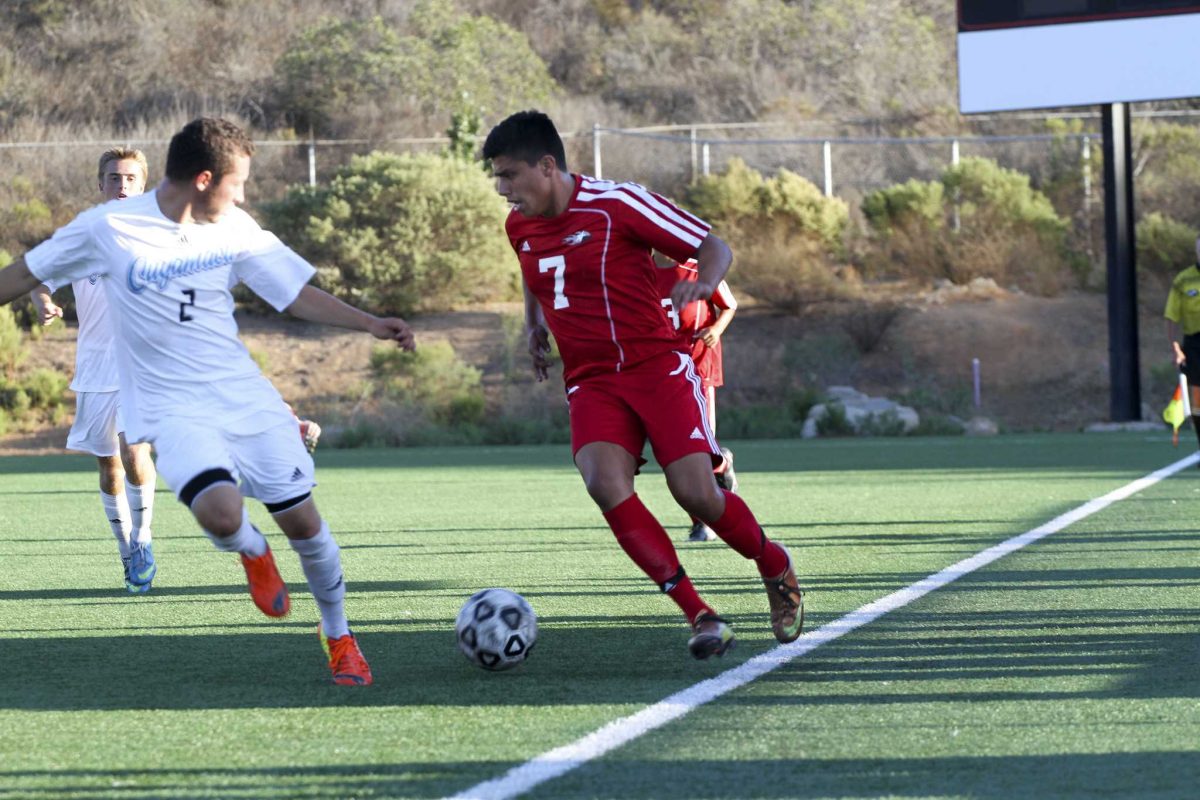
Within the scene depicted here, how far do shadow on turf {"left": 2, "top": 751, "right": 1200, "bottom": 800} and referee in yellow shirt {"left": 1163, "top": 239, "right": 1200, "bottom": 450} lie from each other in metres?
10.2

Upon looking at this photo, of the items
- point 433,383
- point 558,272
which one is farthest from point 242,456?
point 433,383

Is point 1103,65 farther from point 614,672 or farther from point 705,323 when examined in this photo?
point 614,672

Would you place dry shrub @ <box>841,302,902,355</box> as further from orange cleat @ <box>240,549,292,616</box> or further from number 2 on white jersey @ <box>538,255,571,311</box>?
orange cleat @ <box>240,549,292,616</box>

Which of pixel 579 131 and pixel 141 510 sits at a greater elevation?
pixel 579 131

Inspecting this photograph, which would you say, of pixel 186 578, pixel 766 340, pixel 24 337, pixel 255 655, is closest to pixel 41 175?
pixel 24 337

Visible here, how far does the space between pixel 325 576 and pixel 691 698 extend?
4.19 ft

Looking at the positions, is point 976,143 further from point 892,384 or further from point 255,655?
point 255,655

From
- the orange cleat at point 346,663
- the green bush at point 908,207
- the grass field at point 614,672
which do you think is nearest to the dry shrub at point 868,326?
the green bush at point 908,207

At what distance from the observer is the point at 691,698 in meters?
5.27

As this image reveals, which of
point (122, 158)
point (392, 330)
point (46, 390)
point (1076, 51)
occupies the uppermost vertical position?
point (1076, 51)

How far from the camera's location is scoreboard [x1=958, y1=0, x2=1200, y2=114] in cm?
2222

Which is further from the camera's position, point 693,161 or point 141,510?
point 693,161

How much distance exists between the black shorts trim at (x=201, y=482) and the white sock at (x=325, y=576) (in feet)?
1.28

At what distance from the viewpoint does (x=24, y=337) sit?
96.9ft
